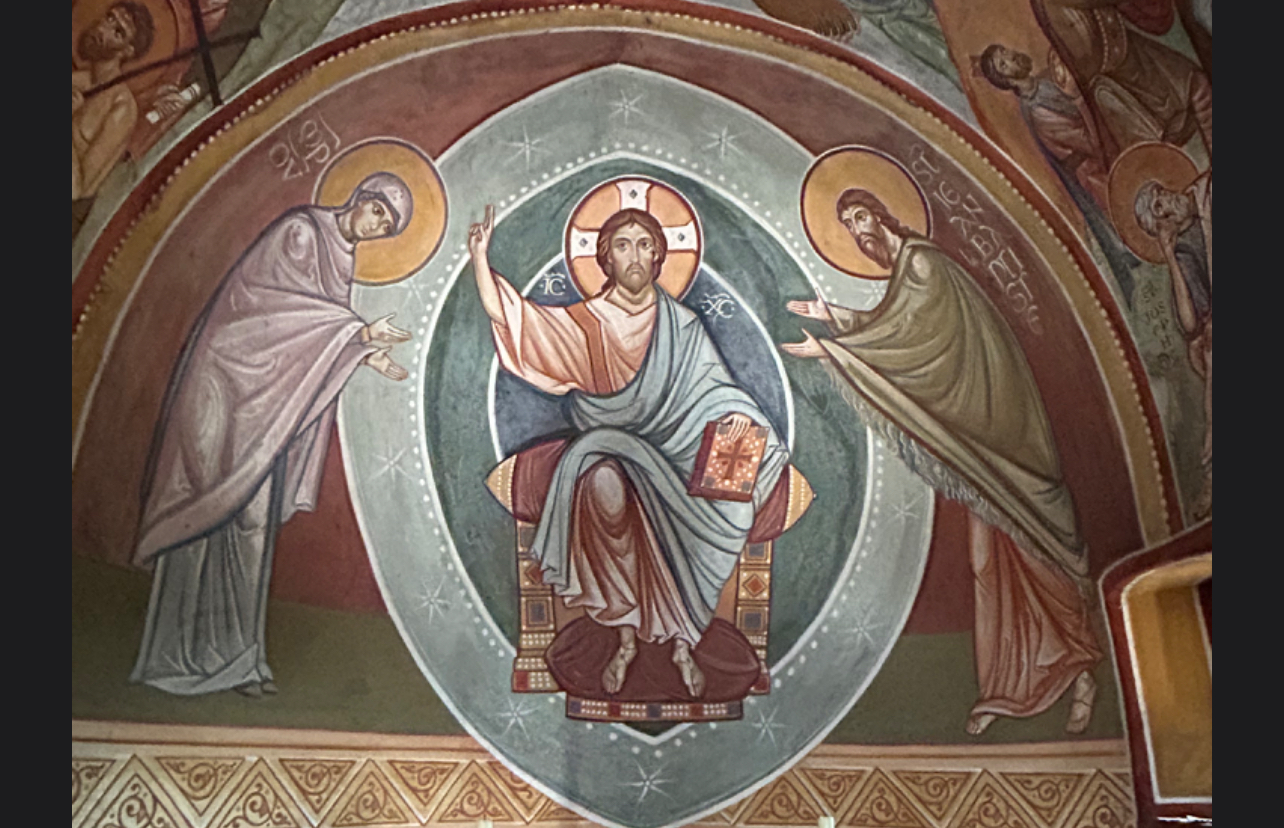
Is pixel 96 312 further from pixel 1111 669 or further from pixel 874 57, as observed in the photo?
pixel 1111 669

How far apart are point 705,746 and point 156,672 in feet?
11.5

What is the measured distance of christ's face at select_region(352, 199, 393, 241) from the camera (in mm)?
9930

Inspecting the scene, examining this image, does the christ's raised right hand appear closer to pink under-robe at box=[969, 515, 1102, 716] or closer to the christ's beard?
the christ's beard

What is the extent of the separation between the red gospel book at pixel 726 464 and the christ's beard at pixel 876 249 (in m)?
1.38

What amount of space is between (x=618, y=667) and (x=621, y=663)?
0.03 meters

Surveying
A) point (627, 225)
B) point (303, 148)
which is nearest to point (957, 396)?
point (627, 225)

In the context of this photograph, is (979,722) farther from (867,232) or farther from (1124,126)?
(1124,126)

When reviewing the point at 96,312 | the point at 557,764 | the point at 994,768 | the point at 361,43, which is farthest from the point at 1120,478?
the point at 96,312

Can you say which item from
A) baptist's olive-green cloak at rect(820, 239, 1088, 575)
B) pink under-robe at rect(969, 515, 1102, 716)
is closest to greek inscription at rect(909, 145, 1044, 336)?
baptist's olive-green cloak at rect(820, 239, 1088, 575)

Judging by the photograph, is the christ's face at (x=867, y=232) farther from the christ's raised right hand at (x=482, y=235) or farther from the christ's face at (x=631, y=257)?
the christ's raised right hand at (x=482, y=235)

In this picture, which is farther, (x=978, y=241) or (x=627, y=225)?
Answer: (x=627, y=225)

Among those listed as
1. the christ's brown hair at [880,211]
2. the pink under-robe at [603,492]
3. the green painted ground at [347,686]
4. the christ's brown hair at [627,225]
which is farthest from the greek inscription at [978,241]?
the green painted ground at [347,686]

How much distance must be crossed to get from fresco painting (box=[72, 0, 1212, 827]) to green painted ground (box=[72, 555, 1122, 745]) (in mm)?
26

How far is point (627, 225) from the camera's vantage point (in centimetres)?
1067
